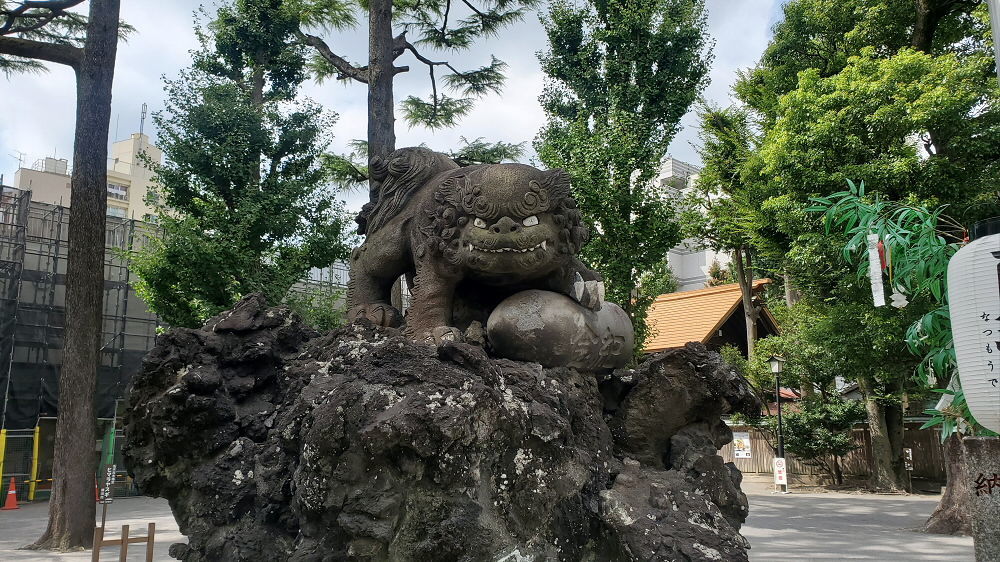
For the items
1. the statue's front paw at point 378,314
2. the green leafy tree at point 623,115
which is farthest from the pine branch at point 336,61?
the statue's front paw at point 378,314

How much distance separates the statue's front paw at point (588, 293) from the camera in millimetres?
3197

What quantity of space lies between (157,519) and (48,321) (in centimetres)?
567

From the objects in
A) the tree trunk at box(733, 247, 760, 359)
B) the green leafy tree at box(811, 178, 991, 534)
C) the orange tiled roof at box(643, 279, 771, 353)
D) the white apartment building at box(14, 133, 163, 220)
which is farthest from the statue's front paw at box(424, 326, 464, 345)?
the white apartment building at box(14, 133, 163, 220)

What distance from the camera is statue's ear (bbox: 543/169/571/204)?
307 centimetres

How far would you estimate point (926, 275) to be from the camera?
17.9ft

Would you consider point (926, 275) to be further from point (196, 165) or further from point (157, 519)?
point (157, 519)

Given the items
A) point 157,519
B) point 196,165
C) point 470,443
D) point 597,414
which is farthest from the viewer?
point 157,519

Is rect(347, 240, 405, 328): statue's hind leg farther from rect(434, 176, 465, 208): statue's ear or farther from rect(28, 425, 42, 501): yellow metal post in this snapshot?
rect(28, 425, 42, 501): yellow metal post

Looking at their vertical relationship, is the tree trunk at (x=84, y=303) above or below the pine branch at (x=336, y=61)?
below

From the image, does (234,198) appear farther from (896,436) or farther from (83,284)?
(896,436)

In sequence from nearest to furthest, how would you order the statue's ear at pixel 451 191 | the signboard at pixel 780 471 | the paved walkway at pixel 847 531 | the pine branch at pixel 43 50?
the statue's ear at pixel 451 191 → the paved walkway at pixel 847 531 → the pine branch at pixel 43 50 → the signboard at pixel 780 471

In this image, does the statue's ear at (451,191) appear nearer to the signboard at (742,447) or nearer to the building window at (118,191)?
the signboard at (742,447)

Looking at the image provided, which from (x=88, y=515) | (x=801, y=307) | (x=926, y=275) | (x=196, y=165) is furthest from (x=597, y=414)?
(x=801, y=307)

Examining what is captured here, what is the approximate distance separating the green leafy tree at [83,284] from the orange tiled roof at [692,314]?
11653 millimetres
